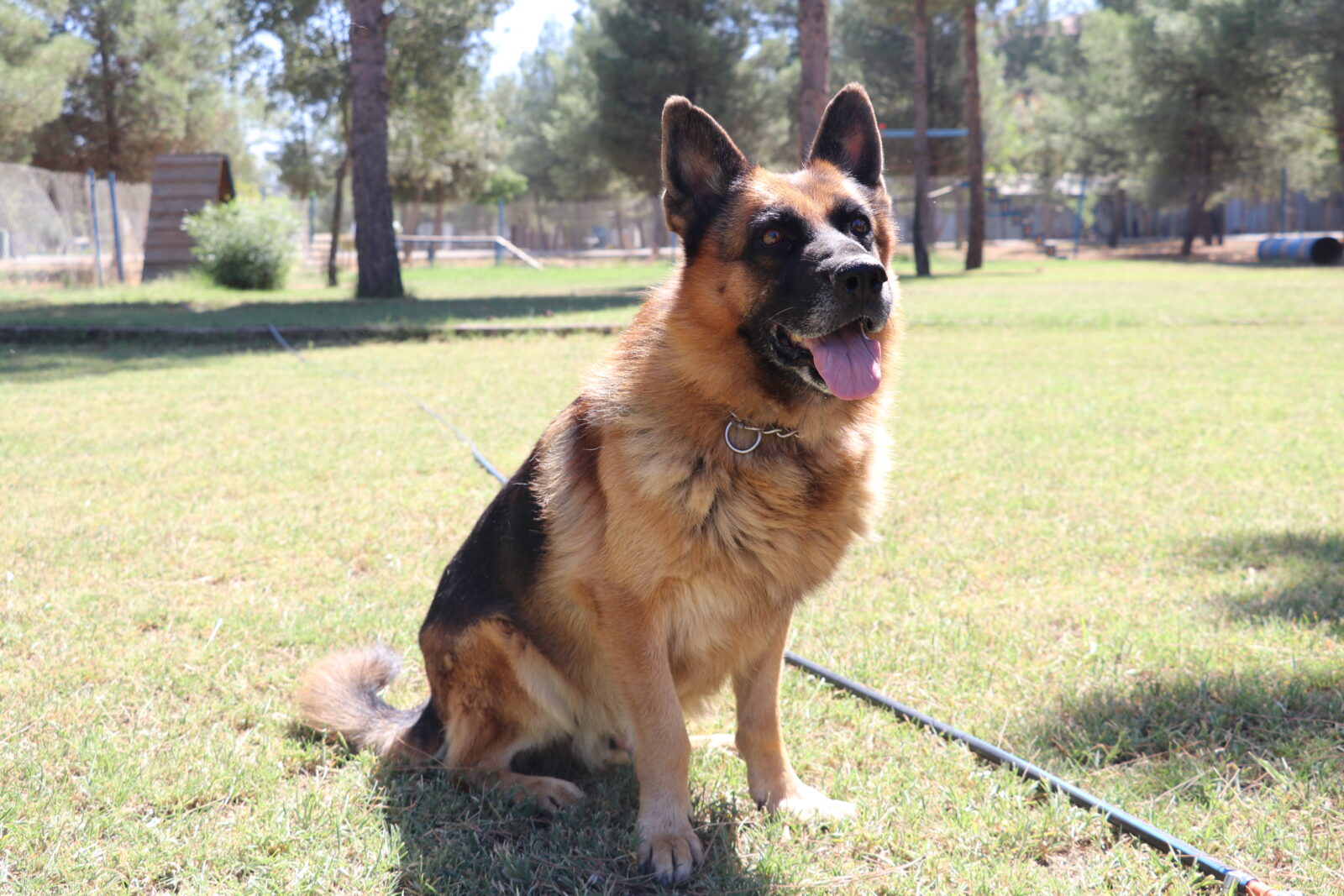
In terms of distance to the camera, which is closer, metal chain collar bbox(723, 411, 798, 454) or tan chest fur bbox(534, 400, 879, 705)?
tan chest fur bbox(534, 400, 879, 705)

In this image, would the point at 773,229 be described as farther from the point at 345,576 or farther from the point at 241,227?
the point at 241,227

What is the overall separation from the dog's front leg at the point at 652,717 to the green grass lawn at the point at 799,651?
4.5 inches

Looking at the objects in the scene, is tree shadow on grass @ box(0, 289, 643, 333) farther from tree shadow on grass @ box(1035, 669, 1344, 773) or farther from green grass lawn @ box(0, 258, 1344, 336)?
tree shadow on grass @ box(1035, 669, 1344, 773)

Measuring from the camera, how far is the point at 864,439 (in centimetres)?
295

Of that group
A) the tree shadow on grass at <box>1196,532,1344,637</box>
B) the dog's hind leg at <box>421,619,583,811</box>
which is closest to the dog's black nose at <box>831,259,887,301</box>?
the dog's hind leg at <box>421,619,583,811</box>

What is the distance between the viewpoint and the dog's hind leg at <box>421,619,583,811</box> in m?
2.93

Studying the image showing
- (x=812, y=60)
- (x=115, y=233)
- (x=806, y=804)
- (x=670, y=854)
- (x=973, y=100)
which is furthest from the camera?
(x=973, y=100)

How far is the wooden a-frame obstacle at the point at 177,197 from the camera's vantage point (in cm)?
2502

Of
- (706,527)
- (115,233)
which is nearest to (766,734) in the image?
(706,527)

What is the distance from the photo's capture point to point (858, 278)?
105 inches

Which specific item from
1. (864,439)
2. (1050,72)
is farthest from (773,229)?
(1050,72)

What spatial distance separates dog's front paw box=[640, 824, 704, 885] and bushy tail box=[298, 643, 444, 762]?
0.82 m

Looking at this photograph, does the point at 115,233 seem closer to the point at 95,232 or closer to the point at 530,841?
the point at 95,232

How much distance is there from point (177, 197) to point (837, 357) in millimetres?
27032
